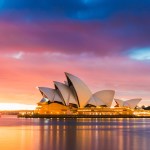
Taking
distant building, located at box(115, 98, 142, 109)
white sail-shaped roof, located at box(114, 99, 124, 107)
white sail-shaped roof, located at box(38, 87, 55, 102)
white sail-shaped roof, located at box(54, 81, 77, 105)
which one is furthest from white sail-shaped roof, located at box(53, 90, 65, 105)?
distant building, located at box(115, 98, 142, 109)

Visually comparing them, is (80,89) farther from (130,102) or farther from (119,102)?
(130,102)

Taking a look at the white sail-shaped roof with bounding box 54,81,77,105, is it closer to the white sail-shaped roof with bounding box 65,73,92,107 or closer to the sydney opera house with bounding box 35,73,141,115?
the sydney opera house with bounding box 35,73,141,115

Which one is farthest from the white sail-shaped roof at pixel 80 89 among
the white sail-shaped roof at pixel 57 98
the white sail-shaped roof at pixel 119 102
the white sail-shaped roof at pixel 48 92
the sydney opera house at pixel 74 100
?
the white sail-shaped roof at pixel 119 102

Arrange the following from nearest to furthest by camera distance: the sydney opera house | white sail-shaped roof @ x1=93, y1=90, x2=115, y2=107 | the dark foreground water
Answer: the dark foreground water < the sydney opera house < white sail-shaped roof @ x1=93, y1=90, x2=115, y2=107

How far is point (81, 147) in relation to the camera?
33375 mm

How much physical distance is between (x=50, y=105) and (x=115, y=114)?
29984 mm

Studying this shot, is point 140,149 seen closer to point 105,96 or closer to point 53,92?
point 53,92

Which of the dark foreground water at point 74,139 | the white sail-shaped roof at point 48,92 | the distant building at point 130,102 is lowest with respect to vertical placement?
the dark foreground water at point 74,139

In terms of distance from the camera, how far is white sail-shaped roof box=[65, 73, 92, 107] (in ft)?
346

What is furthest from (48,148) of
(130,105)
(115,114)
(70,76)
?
(130,105)

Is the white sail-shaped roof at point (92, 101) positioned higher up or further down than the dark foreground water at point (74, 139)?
higher up

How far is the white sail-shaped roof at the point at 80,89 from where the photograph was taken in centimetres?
10544

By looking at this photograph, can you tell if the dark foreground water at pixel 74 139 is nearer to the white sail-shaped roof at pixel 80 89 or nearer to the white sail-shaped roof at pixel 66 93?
the white sail-shaped roof at pixel 80 89

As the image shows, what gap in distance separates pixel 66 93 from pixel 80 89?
4.47 m
